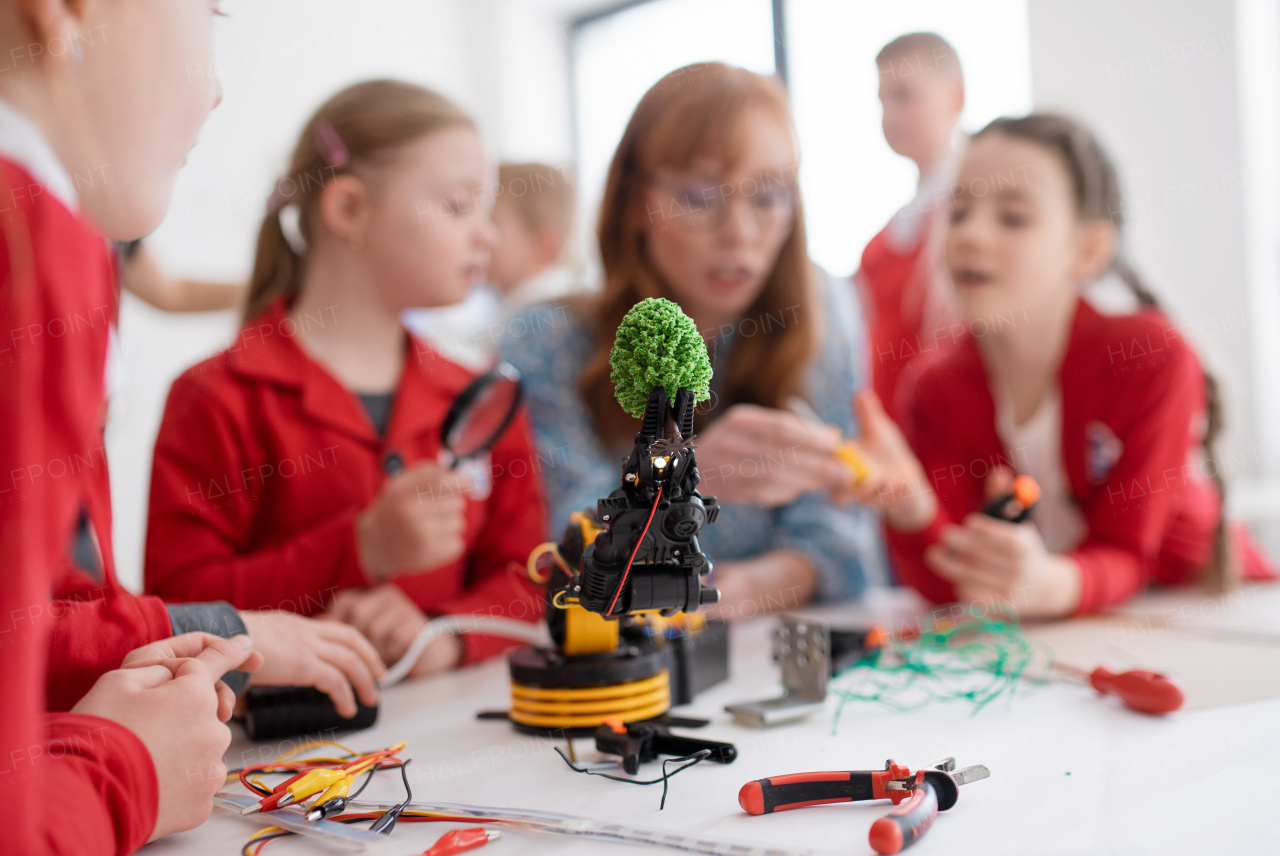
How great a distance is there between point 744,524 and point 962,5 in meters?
1.68

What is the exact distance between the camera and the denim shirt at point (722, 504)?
4.22ft

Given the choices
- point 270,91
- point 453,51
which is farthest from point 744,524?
point 453,51

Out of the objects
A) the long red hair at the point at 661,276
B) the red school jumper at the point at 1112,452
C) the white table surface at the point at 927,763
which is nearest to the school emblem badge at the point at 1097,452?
the red school jumper at the point at 1112,452

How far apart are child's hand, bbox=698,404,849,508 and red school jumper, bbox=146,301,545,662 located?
0.28 metres

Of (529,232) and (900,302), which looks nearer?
(900,302)

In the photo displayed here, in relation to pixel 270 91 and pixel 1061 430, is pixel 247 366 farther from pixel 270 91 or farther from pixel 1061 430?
pixel 270 91

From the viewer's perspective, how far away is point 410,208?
115 cm

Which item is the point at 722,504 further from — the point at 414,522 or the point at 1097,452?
the point at 1097,452

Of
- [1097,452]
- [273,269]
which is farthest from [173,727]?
[1097,452]

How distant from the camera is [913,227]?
176 centimetres

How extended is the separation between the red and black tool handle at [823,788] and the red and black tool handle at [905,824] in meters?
0.02

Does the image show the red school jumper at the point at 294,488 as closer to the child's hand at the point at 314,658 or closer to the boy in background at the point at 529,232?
the child's hand at the point at 314,658

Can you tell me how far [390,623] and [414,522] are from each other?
0.38 feet

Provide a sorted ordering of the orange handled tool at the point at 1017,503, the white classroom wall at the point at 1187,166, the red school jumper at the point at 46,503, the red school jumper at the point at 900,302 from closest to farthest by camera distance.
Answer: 1. the red school jumper at the point at 46,503
2. the orange handled tool at the point at 1017,503
3. the red school jumper at the point at 900,302
4. the white classroom wall at the point at 1187,166
